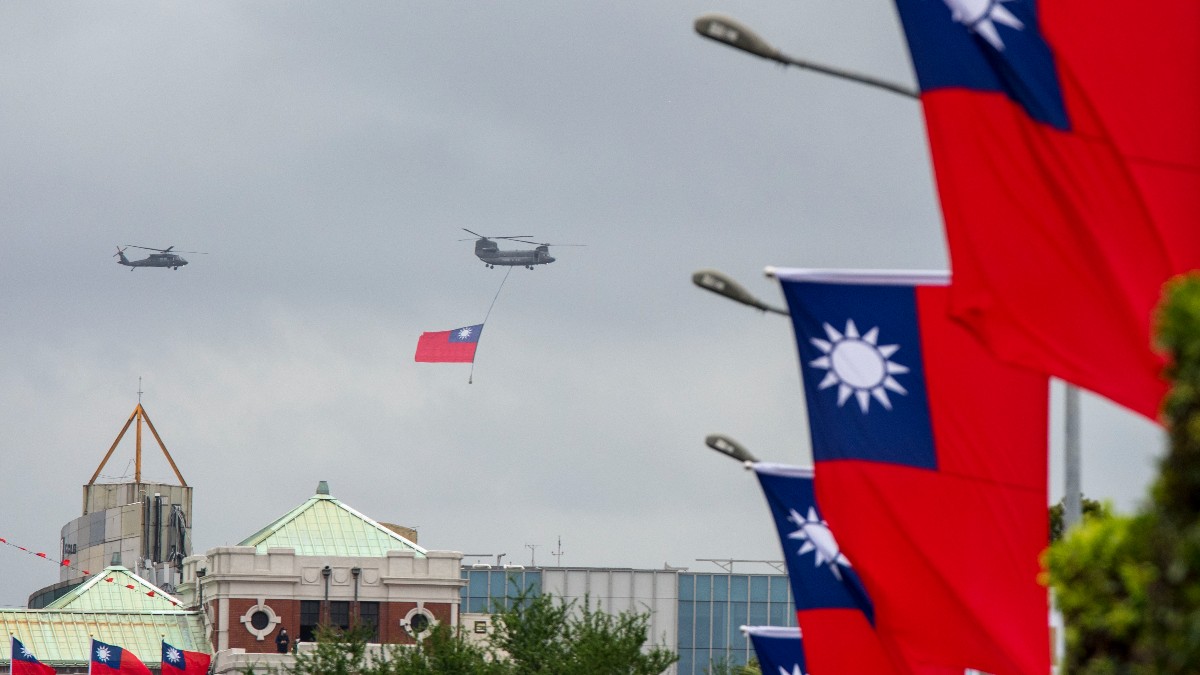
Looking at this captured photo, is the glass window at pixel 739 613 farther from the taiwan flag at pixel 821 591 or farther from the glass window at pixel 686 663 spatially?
the taiwan flag at pixel 821 591

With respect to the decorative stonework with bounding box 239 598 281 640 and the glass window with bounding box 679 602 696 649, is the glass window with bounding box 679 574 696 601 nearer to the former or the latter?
the glass window with bounding box 679 602 696 649

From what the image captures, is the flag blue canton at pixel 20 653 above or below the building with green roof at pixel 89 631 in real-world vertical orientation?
below

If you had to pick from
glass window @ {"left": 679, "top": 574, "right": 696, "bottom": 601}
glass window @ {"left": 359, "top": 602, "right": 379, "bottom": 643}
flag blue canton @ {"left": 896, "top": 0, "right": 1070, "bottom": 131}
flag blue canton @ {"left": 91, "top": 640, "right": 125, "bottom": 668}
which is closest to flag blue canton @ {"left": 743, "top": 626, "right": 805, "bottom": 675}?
flag blue canton @ {"left": 896, "top": 0, "right": 1070, "bottom": 131}

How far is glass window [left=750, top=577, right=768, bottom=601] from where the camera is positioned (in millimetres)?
148375

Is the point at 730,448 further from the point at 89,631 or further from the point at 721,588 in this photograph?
the point at 721,588

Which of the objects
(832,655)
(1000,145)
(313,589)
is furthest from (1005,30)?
(313,589)

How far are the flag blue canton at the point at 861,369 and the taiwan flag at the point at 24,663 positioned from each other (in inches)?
2577

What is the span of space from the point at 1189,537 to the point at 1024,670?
25.3ft

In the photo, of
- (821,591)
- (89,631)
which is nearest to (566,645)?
(821,591)

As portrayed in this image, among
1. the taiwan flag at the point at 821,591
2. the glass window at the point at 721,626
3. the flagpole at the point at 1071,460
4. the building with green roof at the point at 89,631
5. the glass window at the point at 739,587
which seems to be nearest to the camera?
the flagpole at the point at 1071,460

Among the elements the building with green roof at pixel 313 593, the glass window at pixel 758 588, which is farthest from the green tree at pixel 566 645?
the glass window at pixel 758 588

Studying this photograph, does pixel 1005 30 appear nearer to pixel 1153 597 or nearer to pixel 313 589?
pixel 1153 597

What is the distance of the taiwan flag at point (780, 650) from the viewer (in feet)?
102

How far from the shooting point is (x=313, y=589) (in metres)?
94.6
